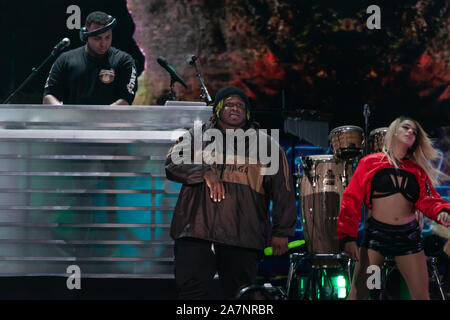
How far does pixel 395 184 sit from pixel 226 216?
1045 mm

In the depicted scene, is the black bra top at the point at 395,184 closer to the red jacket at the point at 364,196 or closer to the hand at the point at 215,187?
the red jacket at the point at 364,196

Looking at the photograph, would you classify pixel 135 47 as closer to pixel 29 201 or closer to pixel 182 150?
pixel 29 201

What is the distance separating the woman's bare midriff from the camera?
346 centimetres

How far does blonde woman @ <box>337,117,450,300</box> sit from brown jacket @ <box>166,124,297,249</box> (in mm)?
411

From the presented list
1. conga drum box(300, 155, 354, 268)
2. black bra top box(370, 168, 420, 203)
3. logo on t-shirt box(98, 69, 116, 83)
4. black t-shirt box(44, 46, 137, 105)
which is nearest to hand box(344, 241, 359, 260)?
black bra top box(370, 168, 420, 203)

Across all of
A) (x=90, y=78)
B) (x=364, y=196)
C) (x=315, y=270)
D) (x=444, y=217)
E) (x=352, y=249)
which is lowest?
(x=315, y=270)

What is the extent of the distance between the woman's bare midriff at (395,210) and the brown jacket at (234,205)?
54 centimetres

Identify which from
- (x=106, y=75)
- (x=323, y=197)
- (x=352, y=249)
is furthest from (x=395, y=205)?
(x=106, y=75)

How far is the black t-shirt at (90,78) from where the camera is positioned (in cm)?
539

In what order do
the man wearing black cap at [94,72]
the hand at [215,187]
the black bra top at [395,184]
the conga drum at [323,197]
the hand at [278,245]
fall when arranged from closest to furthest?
the hand at [215,187] < the hand at [278,245] < the black bra top at [395,184] < the conga drum at [323,197] < the man wearing black cap at [94,72]

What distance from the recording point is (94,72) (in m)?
5.48

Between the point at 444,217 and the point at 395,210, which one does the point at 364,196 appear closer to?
the point at 395,210

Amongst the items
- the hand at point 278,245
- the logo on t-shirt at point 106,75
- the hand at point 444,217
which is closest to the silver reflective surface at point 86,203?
the logo on t-shirt at point 106,75

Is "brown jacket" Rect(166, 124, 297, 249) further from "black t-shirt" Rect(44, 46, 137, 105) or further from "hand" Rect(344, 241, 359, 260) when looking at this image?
"black t-shirt" Rect(44, 46, 137, 105)
